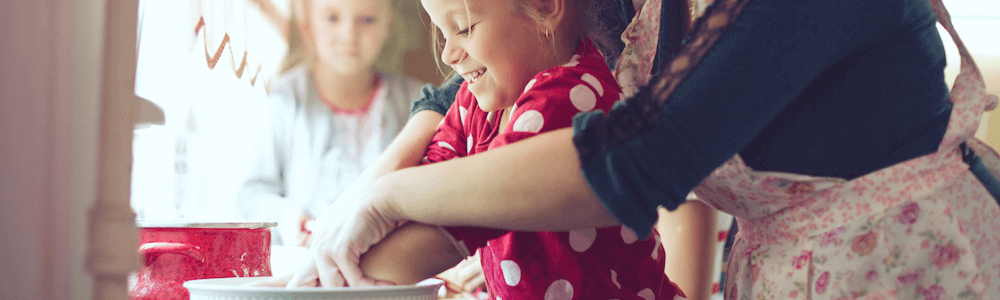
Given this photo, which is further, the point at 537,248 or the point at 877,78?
the point at 537,248

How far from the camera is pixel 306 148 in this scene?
1770 mm

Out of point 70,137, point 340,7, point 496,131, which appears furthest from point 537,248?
point 340,7

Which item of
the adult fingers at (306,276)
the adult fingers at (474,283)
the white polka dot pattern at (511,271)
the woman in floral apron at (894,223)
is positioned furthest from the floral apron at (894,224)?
the adult fingers at (474,283)

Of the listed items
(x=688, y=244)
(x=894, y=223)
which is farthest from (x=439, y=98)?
(x=688, y=244)

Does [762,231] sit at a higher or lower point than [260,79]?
higher

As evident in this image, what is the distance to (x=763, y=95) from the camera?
16.5 inches

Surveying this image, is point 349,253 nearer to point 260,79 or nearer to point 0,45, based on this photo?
point 0,45

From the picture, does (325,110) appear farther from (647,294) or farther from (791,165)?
(791,165)

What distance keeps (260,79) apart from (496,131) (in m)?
1.18

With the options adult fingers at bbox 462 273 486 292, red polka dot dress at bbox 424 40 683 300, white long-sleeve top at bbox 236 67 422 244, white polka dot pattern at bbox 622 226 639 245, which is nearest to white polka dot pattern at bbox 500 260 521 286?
red polka dot dress at bbox 424 40 683 300

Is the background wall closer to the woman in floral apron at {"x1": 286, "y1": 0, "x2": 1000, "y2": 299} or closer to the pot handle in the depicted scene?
the woman in floral apron at {"x1": 286, "y1": 0, "x2": 1000, "y2": 299}

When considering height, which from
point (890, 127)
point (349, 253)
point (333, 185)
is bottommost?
point (333, 185)

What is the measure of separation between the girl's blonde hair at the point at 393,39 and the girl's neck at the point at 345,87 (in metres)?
0.04

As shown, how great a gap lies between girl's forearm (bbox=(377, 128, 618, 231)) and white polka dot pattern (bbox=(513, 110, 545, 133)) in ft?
0.47
